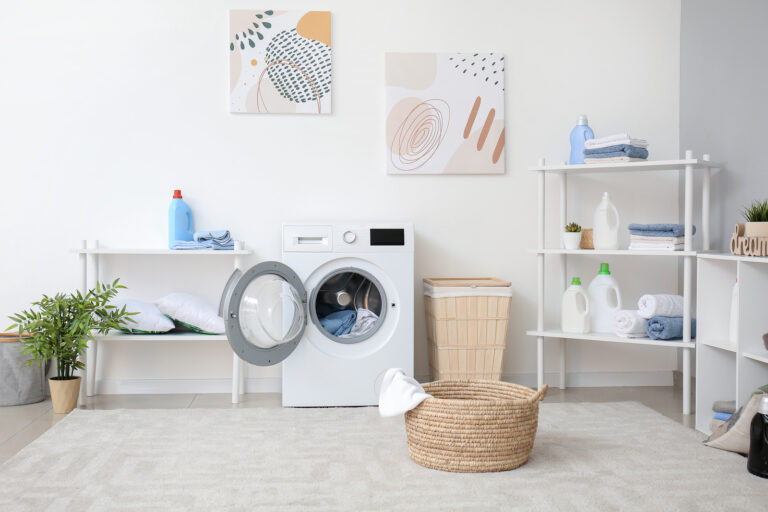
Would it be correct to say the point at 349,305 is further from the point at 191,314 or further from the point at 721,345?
the point at 721,345

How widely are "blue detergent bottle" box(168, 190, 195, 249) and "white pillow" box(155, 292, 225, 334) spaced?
0.29m

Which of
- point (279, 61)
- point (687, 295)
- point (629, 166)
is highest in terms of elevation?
point (279, 61)

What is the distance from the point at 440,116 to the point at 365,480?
2.07 metres

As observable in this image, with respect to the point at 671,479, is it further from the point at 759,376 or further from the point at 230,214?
the point at 230,214

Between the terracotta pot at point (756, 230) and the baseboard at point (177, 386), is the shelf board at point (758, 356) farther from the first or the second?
the baseboard at point (177, 386)

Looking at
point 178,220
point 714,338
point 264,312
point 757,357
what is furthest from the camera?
point 178,220

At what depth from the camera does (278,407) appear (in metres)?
3.45

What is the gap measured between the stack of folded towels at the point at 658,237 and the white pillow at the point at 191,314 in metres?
1.98

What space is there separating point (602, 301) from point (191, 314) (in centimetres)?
198

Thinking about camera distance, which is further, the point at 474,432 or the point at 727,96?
the point at 727,96

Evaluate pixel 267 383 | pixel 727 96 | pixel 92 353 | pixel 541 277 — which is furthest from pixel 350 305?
pixel 727 96

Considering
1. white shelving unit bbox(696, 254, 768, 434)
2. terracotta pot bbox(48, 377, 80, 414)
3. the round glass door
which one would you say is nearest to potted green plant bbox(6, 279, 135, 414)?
terracotta pot bbox(48, 377, 80, 414)

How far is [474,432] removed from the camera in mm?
2377

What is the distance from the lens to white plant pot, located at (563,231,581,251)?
3662mm
